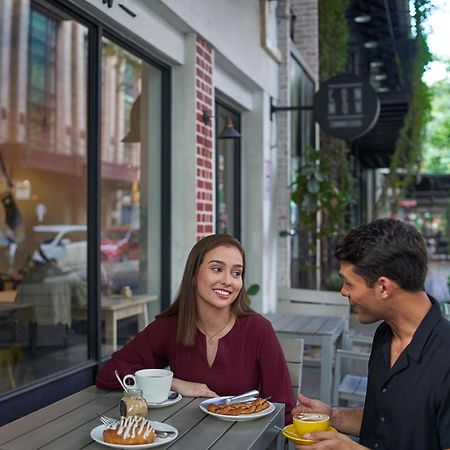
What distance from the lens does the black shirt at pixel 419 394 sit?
77.5 inches

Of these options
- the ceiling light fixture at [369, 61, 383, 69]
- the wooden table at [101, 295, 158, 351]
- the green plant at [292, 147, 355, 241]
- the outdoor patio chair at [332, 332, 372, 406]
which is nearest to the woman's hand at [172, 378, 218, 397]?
the outdoor patio chair at [332, 332, 372, 406]

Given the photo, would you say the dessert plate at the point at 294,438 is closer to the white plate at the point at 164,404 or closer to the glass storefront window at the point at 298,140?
the white plate at the point at 164,404

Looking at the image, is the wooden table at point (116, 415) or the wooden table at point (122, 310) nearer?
the wooden table at point (116, 415)

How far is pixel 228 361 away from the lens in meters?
2.92

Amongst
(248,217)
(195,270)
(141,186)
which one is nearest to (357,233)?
(195,270)

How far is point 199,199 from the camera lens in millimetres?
5258

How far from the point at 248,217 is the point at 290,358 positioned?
4.24m

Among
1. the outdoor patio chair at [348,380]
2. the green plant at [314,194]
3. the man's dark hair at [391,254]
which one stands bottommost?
the outdoor patio chair at [348,380]

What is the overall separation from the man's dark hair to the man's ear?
1cm

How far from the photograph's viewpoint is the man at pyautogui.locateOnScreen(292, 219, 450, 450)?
1991 mm

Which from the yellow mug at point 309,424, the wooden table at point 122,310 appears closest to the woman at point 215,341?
the yellow mug at point 309,424

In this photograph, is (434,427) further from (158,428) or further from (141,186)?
(141,186)

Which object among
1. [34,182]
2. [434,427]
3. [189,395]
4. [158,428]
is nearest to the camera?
[434,427]

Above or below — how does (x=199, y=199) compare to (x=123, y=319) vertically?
above
